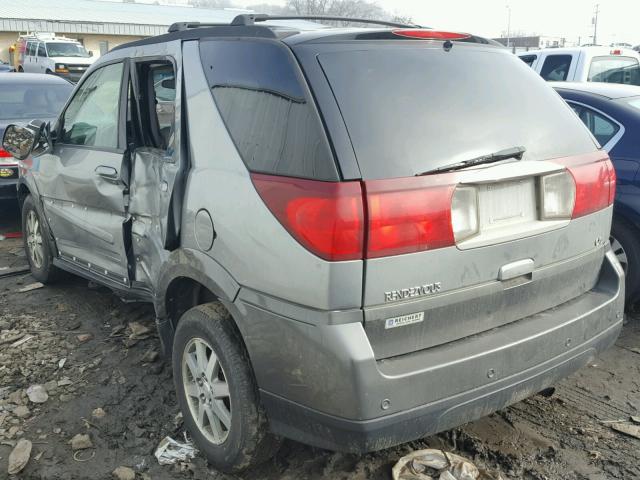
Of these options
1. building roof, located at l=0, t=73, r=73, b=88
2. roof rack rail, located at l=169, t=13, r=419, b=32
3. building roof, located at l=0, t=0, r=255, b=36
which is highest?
building roof, located at l=0, t=0, r=255, b=36

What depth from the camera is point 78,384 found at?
13.0ft

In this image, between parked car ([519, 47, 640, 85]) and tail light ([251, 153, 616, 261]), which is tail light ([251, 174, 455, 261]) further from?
parked car ([519, 47, 640, 85])

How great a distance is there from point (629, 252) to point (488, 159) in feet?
8.43

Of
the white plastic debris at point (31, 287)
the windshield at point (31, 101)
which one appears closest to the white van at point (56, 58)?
the windshield at point (31, 101)

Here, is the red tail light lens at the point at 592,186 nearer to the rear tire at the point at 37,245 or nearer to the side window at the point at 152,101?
the side window at the point at 152,101

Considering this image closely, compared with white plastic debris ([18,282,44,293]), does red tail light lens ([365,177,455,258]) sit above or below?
above

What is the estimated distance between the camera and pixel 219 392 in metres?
2.93

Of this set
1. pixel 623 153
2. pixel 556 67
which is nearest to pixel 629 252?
pixel 623 153

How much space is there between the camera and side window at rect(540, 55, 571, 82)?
32.6ft

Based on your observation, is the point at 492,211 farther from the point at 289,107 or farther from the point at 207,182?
the point at 207,182

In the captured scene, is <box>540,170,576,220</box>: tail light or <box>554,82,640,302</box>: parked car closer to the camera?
<box>540,170,576,220</box>: tail light

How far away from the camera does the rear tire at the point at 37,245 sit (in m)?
5.23

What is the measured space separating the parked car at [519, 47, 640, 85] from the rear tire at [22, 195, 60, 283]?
291 inches

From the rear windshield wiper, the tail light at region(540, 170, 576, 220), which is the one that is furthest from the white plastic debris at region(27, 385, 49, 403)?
the tail light at region(540, 170, 576, 220)
